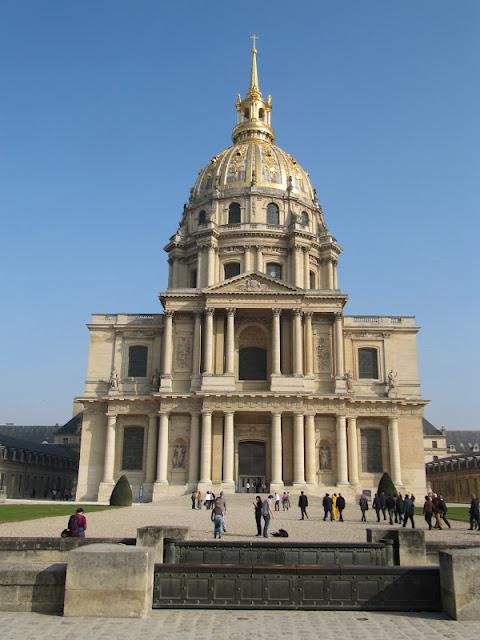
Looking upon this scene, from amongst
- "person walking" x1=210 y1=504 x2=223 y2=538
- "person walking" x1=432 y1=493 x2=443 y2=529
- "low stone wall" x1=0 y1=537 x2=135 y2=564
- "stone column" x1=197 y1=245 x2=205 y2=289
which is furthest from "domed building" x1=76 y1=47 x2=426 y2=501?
"low stone wall" x1=0 y1=537 x2=135 y2=564

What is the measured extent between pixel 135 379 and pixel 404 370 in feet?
71.4

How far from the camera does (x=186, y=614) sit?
942 cm

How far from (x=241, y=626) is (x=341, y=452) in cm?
3973

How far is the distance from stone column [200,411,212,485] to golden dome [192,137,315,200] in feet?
89.0

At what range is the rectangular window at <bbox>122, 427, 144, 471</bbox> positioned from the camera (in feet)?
162

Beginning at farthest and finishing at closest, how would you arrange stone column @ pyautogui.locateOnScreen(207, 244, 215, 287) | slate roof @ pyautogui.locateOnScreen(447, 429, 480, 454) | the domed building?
Result: slate roof @ pyautogui.locateOnScreen(447, 429, 480, 454) < stone column @ pyautogui.locateOnScreen(207, 244, 215, 287) < the domed building

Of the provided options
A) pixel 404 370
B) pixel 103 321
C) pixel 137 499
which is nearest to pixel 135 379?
pixel 103 321

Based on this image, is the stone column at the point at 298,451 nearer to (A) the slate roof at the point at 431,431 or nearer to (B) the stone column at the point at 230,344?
(B) the stone column at the point at 230,344

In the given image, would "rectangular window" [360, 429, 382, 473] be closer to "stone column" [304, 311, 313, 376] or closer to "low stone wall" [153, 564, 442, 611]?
"stone column" [304, 311, 313, 376]

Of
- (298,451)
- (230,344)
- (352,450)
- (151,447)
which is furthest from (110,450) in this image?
(352,450)

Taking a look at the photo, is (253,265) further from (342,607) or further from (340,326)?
(342,607)

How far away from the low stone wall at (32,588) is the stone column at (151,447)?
39.2 m

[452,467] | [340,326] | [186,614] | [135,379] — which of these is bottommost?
[186,614]

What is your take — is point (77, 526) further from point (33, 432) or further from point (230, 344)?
point (33, 432)
